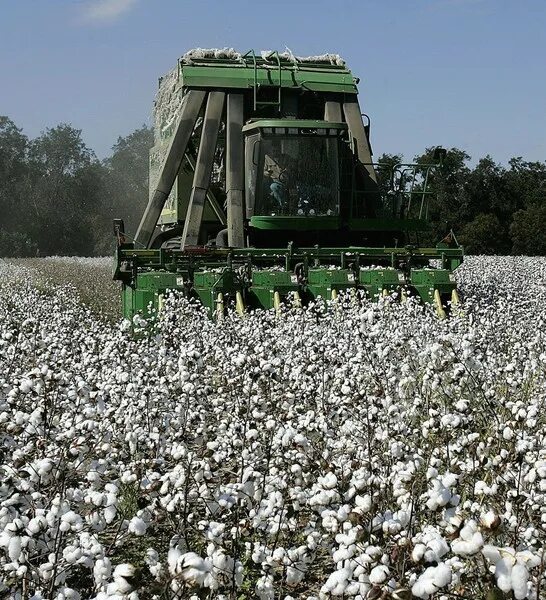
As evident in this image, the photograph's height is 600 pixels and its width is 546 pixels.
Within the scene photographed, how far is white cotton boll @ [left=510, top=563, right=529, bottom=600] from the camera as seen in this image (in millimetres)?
1794

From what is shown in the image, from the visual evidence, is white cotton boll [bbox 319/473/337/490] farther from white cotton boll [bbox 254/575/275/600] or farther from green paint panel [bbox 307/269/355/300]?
green paint panel [bbox 307/269/355/300]

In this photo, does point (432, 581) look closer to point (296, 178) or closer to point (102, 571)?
point (102, 571)

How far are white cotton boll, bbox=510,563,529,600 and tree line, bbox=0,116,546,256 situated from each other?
14.7 meters

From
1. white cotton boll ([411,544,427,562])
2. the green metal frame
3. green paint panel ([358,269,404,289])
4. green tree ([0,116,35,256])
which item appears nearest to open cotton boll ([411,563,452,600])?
white cotton boll ([411,544,427,562])

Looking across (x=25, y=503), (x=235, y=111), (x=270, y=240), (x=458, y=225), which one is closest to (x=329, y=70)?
(x=235, y=111)

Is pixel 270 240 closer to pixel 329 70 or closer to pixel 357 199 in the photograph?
pixel 357 199

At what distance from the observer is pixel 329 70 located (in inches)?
644

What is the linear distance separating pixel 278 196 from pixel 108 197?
64.0 meters

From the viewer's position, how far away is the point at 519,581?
70.7 inches

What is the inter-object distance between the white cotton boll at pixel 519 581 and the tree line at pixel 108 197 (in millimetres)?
14711

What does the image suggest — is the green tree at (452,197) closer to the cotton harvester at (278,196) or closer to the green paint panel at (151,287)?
the cotton harvester at (278,196)

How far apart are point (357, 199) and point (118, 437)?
11443 millimetres

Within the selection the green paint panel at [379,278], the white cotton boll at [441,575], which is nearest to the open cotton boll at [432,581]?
the white cotton boll at [441,575]

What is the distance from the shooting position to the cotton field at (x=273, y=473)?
104 inches
